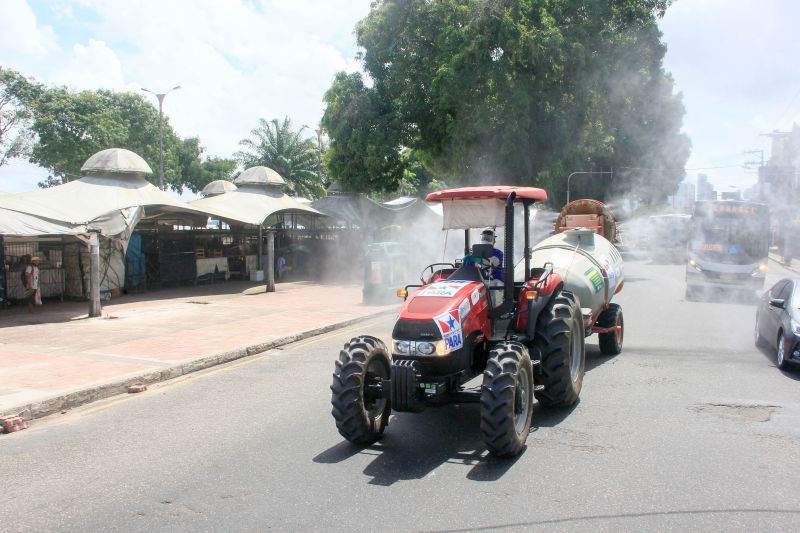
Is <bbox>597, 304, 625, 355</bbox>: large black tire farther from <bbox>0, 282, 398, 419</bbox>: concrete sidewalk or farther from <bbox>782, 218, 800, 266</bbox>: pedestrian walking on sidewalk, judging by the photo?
<bbox>782, 218, 800, 266</bbox>: pedestrian walking on sidewalk

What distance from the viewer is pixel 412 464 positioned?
18.4 feet

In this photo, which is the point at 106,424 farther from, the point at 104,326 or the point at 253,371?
the point at 104,326

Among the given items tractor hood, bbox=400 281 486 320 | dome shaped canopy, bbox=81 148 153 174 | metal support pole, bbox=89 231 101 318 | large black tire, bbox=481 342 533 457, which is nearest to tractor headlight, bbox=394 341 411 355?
tractor hood, bbox=400 281 486 320

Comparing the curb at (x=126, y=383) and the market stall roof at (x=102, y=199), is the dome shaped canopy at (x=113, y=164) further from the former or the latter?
the curb at (x=126, y=383)

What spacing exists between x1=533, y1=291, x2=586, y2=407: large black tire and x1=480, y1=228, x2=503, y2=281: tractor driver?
0.70 m

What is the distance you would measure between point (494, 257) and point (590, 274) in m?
3.37

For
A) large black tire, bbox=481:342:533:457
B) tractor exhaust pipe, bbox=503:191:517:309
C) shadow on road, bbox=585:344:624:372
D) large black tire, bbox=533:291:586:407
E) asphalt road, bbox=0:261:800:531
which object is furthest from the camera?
shadow on road, bbox=585:344:624:372

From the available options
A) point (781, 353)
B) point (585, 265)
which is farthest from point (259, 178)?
point (781, 353)

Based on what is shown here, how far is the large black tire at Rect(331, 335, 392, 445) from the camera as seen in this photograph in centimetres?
577

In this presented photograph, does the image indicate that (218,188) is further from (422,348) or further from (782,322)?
(422,348)

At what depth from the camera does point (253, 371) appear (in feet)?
32.1

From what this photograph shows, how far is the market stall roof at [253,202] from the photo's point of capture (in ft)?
77.3

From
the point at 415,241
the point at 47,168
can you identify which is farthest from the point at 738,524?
the point at 47,168

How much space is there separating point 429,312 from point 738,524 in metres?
2.81
